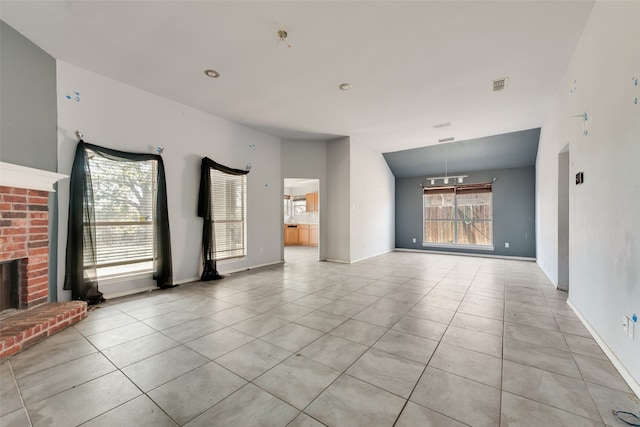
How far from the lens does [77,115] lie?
333 centimetres

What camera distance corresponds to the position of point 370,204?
7.29 metres

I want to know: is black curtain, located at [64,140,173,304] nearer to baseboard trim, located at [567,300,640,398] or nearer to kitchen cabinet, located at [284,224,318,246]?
baseboard trim, located at [567,300,640,398]

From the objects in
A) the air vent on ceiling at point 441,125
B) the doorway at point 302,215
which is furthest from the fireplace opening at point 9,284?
the doorway at point 302,215

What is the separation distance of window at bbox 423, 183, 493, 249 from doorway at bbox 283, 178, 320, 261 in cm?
403

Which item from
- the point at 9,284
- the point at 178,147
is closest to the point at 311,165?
the point at 178,147

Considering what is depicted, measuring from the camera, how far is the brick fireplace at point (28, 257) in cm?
250

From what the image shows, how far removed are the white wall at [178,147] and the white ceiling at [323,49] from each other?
0.27m

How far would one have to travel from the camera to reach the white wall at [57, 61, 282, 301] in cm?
328

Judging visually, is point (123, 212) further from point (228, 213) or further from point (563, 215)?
point (563, 215)

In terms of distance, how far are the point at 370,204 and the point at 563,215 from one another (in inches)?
161

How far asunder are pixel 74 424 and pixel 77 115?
3537mm

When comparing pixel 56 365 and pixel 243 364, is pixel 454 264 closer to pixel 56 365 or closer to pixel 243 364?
pixel 243 364

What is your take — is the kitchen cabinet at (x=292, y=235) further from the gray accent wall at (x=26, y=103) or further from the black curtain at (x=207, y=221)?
the gray accent wall at (x=26, y=103)

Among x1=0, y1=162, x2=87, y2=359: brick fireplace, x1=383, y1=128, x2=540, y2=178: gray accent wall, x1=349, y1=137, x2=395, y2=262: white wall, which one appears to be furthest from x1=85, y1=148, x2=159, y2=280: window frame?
x1=383, y1=128, x2=540, y2=178: gray accent wall
